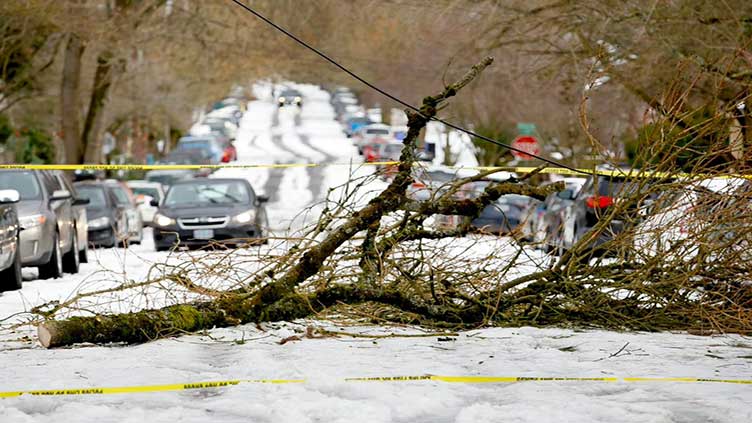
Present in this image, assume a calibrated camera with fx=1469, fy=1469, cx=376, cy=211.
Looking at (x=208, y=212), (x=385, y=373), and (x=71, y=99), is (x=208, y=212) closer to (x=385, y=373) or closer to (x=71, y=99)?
(x=385, y=373)

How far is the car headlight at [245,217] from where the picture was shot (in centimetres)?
2355

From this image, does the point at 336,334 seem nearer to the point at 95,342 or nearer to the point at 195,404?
the point at 95,342

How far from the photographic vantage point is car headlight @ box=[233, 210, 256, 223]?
23.5 m

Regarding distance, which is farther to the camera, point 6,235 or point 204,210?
point 204,210

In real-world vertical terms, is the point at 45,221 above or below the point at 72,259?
above

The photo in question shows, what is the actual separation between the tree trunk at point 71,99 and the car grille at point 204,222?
582 inches

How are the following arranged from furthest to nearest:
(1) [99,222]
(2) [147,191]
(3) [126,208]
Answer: (2) [147,191] → (3) [126,208] → (1) [99,222]

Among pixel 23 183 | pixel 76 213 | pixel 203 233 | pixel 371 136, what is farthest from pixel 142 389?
pixel 371 136

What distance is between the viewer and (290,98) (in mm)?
138250

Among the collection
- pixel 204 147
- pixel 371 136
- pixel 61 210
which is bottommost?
pixel 371 136

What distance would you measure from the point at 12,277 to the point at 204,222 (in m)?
8.94

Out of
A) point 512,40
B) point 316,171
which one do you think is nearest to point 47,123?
point 316,171

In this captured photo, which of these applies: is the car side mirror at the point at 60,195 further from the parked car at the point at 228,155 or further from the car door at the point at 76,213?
the parked car at the point at 228,155

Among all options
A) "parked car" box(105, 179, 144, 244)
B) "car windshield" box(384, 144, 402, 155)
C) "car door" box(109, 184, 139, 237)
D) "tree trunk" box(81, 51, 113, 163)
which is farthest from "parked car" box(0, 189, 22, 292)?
"car windshield" box(384, 144, 402, 155)
